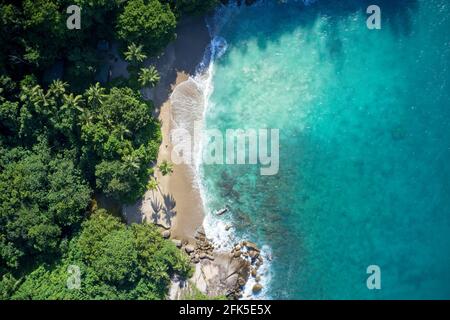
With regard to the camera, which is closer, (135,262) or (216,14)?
(135,262)

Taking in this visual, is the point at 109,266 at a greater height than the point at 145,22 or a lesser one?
lesser

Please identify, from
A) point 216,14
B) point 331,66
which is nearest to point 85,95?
point 216,14

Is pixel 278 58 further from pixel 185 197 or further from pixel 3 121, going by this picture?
pixel 3 121

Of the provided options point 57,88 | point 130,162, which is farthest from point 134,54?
point 130,162

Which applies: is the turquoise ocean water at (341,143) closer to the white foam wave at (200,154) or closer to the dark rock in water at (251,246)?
the white foam wave at (200,154)

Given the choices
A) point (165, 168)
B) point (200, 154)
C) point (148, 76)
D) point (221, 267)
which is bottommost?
point (221, 267)

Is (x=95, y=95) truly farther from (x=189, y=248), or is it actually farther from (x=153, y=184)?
(x=189, y=248)
